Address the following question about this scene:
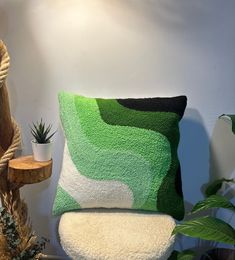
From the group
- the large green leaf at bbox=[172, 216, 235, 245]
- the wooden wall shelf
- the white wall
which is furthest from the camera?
the white wall

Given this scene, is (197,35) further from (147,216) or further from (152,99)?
(147,216)

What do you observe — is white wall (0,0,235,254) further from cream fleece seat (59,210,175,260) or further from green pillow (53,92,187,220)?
cream fleece seat (59,210,175,260)

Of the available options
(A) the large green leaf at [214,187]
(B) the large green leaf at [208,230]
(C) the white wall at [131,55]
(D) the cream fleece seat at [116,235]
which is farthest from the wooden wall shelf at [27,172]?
(A) the large green leaf at [214,187]

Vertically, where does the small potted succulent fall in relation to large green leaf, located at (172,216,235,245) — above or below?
above

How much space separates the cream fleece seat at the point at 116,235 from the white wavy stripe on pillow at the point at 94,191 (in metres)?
A: 0.05

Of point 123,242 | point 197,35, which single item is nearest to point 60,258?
point 123,242

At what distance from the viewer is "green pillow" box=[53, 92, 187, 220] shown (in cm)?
131

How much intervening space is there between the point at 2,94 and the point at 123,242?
783 millimetres

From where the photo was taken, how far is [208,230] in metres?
1.10

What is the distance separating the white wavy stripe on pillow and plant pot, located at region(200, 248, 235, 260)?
0.55 meters

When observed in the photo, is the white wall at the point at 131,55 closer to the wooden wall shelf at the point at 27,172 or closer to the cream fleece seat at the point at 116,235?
the wooden wall shelf at the point at 27,172

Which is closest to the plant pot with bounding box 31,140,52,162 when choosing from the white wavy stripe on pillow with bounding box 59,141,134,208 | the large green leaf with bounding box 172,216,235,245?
the white wavy stripe on pillow with bounding box 59,141,134,208

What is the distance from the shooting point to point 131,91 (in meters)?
1.52

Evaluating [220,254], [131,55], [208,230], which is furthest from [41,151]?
[220,254]
